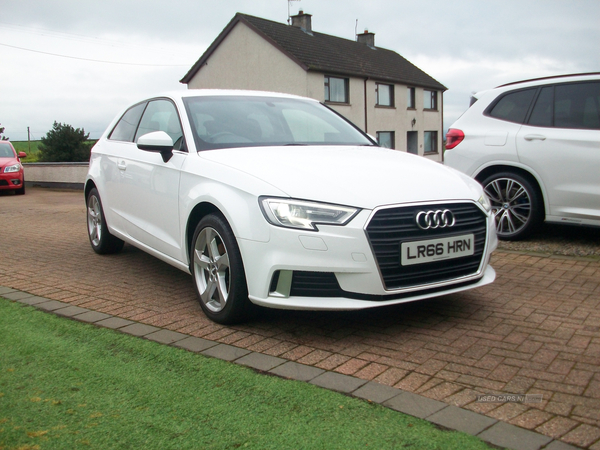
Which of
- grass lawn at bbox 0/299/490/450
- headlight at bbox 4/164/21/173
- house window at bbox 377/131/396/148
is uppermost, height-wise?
house window at bbox 377/131/396/148

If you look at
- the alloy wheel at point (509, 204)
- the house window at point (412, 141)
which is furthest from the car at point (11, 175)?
the house window at point (412, 141)

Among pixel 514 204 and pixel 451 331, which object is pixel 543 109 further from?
pixel 451 331

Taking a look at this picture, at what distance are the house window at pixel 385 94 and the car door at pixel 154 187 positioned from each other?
33.3 metres

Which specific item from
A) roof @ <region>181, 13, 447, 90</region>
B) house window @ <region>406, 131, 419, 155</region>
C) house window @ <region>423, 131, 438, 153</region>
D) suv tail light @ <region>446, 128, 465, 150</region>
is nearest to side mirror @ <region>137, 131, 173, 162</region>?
suv tail light @ <region>446, 128, 465, 150</region>

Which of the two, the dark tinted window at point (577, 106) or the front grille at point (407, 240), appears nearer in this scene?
the front grille at point (407, 240)

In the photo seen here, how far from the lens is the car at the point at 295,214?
3.63 m

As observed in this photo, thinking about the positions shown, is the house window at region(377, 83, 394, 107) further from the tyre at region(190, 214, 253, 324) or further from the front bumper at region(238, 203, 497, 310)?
the front bumper at region(238, 203, 497, 310)

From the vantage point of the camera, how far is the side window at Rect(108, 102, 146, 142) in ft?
20.1

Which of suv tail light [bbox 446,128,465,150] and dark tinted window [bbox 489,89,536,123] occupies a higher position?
dark tinted window [bbox 489,89,536,123]

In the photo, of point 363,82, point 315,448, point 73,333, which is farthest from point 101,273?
point 363,82

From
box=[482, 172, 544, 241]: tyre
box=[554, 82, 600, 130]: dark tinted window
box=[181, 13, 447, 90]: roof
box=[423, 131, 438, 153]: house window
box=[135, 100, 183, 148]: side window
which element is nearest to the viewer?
box=[135, 100, 183, 148]: side window

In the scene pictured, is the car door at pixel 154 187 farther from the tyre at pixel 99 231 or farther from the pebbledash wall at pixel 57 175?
the pebbledash wall at pixel 57 175

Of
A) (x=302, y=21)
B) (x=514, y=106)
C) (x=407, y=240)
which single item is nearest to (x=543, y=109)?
(x=514, y=106)

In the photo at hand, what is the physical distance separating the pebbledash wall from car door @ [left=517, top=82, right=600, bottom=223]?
15454 millimetres
